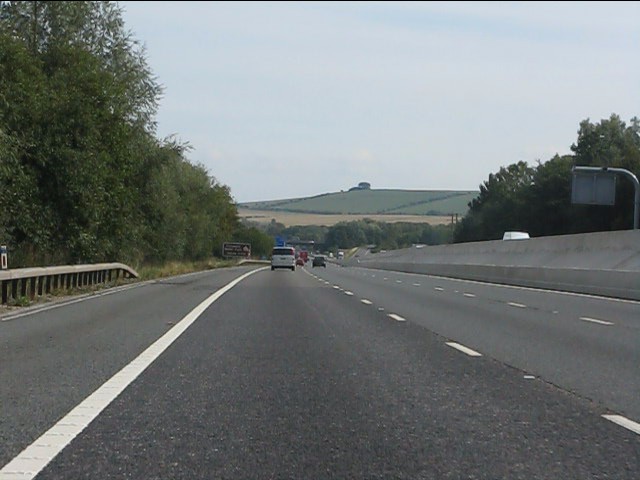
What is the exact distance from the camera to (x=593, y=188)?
153ft

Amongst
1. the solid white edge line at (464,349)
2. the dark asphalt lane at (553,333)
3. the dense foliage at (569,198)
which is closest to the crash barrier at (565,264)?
the dark asphalt lane at (553,333)

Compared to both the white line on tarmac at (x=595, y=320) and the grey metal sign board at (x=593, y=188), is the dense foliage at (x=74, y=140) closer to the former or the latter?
the white line on tarmac at (x=595, y=320)

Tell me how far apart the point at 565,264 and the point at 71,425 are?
32.4 meters

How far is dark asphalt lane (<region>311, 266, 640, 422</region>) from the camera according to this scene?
10.5 m

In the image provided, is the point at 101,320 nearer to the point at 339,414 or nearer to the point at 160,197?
the point at 339,414

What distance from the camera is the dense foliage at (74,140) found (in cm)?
3581

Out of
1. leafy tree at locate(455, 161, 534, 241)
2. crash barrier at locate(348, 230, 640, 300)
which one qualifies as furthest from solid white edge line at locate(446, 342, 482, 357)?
leafy tree at locate(455, 161, 534, 241)

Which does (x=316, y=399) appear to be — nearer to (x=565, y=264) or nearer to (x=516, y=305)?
(x=516, y=305)

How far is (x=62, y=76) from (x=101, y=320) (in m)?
24.8

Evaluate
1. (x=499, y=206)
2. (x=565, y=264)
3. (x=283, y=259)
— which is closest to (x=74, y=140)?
(x=565, y=264)

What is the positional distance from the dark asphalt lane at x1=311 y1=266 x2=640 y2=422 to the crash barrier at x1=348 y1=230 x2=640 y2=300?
1.41 metres

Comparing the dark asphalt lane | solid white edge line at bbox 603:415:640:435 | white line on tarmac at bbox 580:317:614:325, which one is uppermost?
white line on tarmac at bbox 580:317:614:325

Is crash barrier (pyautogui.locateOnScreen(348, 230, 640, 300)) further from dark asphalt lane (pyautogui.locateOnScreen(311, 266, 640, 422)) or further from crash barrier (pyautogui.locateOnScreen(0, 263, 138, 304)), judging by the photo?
crash barrier (pyautogui.locateOnScreen(0, 263, 138, 304))

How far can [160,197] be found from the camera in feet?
172
